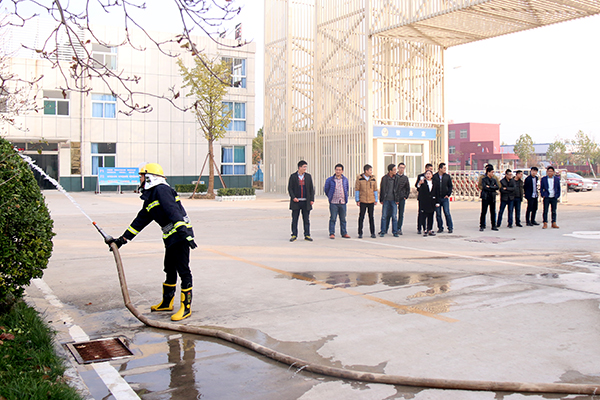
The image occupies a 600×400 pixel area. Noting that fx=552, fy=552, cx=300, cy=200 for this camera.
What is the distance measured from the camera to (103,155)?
36969 mm

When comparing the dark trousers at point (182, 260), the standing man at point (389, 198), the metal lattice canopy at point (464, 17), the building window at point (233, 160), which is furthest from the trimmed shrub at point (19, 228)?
the building window at point (233, 160)

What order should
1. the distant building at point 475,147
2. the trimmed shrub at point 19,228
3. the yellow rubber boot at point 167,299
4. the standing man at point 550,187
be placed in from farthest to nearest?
the distant building at point 475,147 → the standing man at point 550,187 → the yellow rubber boot at point 167,299 → the trimmed shrub at point 19,228

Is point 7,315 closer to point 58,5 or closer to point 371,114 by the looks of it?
point 58,5

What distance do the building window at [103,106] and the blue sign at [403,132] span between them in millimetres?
18413

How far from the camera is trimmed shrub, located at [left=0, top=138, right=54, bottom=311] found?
5.40m

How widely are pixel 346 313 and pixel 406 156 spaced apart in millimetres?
24864

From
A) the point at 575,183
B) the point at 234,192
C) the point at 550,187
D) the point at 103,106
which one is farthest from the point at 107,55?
the point at 575,183

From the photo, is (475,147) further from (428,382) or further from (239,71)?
(428,382)

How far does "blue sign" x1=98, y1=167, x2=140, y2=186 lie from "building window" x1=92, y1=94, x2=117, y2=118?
4.18m

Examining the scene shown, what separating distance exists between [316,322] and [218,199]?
2384 cm

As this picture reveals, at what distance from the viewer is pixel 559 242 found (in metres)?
12.6

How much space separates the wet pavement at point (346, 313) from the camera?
4.57 metres

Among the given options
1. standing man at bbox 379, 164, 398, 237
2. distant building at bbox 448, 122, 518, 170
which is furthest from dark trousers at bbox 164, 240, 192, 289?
distant building at bbox 448, 122, 518, 170

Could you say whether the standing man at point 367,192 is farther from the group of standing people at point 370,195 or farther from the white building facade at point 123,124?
the white building facade at point 123,124
